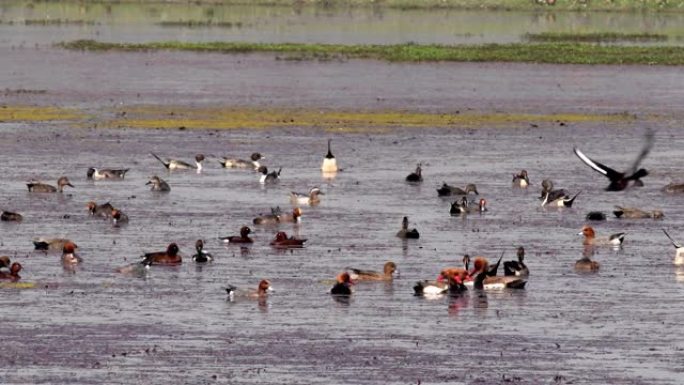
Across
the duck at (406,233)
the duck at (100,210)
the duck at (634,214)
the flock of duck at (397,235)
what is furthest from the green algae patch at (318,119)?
the duck at (406,233)

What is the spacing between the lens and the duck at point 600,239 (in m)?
28.2

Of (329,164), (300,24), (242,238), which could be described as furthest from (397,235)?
(300,24)

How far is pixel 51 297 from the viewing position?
2319cm

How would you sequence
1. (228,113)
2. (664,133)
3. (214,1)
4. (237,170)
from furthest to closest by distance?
1. (214,1)
2. (228,113)
3. (664,133)
4. (237,170)

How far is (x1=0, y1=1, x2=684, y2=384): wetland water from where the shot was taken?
64.9 feet

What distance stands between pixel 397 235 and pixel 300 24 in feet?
225

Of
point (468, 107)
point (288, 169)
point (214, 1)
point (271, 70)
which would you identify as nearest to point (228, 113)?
point (468, 107)

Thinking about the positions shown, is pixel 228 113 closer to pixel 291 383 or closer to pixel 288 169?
pixel 288 169

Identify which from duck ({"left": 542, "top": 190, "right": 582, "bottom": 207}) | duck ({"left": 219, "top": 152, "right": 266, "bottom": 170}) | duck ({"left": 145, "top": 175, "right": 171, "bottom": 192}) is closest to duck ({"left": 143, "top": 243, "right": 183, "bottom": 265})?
duck ({"left": 145, "top": 175, "right": 171, "bottom": 192})

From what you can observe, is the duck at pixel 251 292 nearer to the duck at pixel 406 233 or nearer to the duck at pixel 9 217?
the duck at pixel 406 233

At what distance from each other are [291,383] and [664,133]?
2824 centimetres

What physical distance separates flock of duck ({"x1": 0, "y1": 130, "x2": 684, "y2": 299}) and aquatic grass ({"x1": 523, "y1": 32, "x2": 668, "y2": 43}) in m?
46.0

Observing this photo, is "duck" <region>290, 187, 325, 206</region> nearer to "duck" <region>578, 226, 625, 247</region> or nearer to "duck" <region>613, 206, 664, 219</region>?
"duck" <region>613, 206, 664, 219</region>

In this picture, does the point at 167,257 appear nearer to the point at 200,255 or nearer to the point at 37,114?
the point at 200,255
